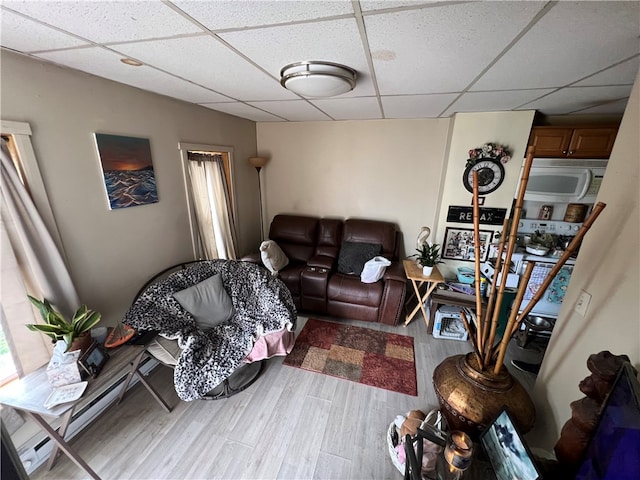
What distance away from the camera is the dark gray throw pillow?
3.12m

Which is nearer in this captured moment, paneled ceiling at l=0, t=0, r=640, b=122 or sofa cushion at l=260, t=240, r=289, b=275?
paneled ceiling at l=0, t=0, r=640, b=122


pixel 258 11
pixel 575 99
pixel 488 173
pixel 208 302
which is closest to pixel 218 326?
pixel 208 302

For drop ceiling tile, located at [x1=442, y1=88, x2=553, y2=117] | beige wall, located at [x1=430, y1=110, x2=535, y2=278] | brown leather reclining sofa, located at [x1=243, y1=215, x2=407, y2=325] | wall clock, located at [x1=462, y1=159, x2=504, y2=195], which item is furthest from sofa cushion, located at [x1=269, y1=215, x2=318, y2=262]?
drop ceiling tile, located at [x1=442, y1=88, x2=553, y2=117]

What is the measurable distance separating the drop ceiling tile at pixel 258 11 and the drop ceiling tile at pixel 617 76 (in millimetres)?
1596

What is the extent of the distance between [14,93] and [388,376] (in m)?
3.20

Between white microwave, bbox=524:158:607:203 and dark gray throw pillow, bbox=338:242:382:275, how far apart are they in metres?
1.73

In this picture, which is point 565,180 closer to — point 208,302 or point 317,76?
point 317,76

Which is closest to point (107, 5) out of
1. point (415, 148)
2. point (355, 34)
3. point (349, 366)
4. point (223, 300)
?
point (355, 34)

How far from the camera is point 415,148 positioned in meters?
3.23

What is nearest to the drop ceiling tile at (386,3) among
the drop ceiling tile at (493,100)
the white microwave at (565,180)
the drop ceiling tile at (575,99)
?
the drop ceiling tile at (493,100)

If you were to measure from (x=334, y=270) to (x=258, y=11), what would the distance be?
2.63m

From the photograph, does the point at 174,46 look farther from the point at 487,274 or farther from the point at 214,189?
the point at 487,274

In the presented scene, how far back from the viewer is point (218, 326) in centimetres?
218

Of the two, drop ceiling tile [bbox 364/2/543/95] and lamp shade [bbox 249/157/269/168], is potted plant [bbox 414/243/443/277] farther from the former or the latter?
lamp shade [bbox 249/157/269/168]
